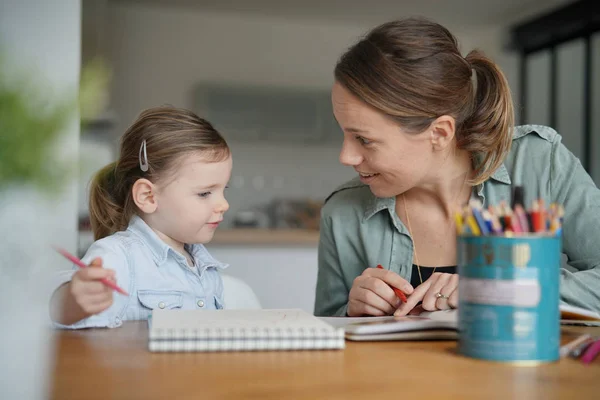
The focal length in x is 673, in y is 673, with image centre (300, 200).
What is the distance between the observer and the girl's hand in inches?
36.2

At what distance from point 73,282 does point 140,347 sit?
0.15 meters

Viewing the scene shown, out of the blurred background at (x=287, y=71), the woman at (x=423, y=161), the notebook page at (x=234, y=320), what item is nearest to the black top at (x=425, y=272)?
the woman at (x=423, y=161)

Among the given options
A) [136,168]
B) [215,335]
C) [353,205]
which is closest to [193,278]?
[136,168]

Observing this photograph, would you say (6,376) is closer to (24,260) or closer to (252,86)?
(24,260)

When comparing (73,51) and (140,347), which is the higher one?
(73,51)

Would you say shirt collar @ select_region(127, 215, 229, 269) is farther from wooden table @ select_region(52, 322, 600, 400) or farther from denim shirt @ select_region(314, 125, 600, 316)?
wooden table @ select_region(52, 322, 600, 400)

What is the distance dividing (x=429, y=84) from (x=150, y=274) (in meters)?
0.72

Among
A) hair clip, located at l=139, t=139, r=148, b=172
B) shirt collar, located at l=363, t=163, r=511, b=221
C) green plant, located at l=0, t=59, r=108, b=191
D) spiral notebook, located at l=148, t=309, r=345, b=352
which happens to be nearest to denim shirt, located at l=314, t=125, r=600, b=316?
shirt collar, located at l=363, t=163, r=511, b=221

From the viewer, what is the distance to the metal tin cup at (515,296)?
75 cm

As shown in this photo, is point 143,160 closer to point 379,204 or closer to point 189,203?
point 189,203

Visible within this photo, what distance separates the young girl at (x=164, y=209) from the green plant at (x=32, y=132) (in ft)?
3.11

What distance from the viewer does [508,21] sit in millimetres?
6129

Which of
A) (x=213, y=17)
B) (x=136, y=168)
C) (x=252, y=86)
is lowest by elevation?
(x=136, y=168)

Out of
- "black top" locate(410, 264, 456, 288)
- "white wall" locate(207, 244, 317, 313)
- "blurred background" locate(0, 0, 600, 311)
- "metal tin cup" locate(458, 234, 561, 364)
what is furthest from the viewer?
"blurred background" locate(0, 0, 600, 311)
